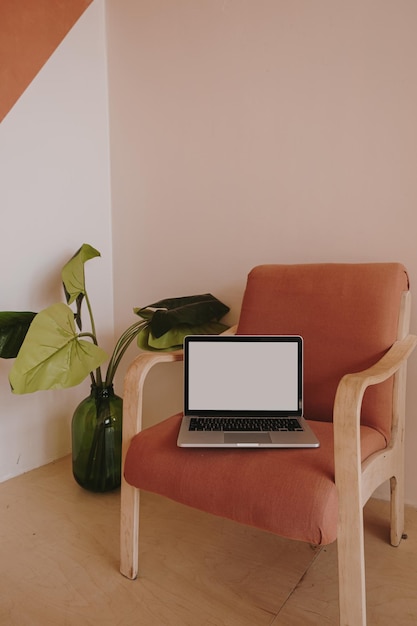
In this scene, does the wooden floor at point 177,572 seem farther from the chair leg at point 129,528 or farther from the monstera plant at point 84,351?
the monstera plant at point 84,351

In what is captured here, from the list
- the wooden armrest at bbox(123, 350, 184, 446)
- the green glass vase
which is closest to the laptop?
the wooden armrest at bbox(123, 350, 184, 446)

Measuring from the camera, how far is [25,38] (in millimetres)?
1964

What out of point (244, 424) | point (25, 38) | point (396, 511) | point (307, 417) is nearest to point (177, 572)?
point (244, 424)

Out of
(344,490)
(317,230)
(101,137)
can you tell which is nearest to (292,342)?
(344,490)

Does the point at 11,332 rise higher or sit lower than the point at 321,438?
higher

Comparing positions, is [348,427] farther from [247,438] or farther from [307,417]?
[307,417]

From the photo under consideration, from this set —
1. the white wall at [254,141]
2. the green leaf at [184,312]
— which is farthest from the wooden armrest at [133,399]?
the white wall at [254,141]

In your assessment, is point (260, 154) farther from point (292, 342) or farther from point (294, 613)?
point (294, 613)

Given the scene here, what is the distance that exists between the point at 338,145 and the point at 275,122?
27cm

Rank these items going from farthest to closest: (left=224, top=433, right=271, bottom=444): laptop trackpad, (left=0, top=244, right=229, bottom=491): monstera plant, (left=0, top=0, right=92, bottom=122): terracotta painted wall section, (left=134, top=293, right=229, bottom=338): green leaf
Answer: (left=0, top=0, right=92, bottom=122): terracotta painted wall section < (left=134, top=293, right=229, bottom=338): green leaf < (left=0, top=244, right=229, bottom=491): monstera plant < (left=224, top=433, right=271, bottom=444): laptop trackpad

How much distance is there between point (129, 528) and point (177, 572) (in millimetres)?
193

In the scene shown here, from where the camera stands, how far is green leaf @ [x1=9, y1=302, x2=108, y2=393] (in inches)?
58.0

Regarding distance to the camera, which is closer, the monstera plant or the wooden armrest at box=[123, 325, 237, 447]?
the wooden armrest at box=[123, 325, 237, 447]

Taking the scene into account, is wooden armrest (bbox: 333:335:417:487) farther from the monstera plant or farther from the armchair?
the monstera plant
